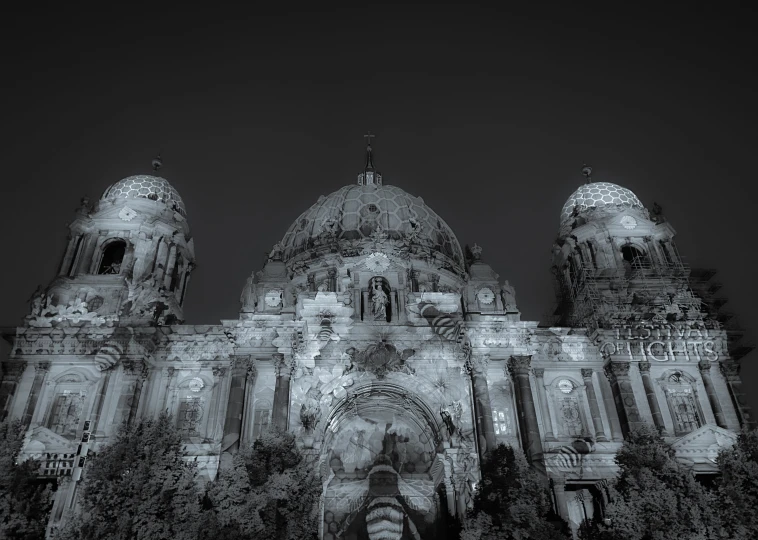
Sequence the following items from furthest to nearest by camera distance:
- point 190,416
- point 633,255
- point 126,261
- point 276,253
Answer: point 276,253 < point 633,255 < point 126,261 < point 190,416

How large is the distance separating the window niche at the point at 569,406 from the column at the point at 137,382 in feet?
78.7

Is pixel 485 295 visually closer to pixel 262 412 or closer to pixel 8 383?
pixel 262 412

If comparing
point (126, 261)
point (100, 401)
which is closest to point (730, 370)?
point (100, 401)

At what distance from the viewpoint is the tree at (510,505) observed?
26.6 metres

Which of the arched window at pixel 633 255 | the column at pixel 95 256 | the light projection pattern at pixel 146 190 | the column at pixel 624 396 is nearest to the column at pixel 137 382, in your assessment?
the column at pixel 95 256

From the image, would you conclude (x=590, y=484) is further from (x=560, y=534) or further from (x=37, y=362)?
(x=37, y=362)

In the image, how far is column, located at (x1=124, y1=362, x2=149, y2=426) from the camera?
34375mm

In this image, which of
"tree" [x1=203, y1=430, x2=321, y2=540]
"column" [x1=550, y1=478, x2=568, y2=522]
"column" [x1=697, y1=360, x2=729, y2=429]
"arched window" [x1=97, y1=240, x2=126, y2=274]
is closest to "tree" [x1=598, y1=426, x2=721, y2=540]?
"column" [x1=550, y1=478, x2=568, y2=522]

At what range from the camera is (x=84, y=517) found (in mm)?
26266

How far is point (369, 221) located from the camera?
5050 cm

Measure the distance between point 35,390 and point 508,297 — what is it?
2887 centimetres

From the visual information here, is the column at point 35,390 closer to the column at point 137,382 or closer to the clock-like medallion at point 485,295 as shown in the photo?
the column at point 137,382

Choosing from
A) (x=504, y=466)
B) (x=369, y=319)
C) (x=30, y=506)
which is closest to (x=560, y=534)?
(x=504, y=466)

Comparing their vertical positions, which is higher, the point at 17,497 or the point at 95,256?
the point at 95,256
